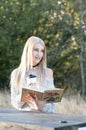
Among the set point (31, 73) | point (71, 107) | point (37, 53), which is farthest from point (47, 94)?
point (71, 107)

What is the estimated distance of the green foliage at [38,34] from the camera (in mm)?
14125

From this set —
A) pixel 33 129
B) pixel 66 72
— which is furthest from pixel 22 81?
pixel 66 72

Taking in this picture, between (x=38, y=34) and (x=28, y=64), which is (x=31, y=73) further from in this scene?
(x=38, y=34)

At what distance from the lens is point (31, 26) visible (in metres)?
14.9

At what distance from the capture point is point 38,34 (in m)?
15.0

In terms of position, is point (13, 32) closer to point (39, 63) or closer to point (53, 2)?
point (53, 2)

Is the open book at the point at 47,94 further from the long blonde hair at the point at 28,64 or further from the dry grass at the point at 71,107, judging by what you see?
the dry grass at the point at 71,107

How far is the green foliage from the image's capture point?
14125 mm

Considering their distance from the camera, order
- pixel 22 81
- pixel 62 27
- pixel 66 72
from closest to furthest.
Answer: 1. pixel 22 81
2. pixel 62 27
3. pixel 66 72

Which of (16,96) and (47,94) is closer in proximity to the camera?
(47,94)

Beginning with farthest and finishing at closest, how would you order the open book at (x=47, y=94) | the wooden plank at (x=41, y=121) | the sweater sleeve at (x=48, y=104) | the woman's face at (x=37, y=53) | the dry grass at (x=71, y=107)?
the dry grass at (x=71, y=107) < the woman's face at (x=37, y=53) < the sweater sleeve at (x=48, y=104) < the open book at (x=47, y=94) < the wooden plank at (x=41, y=121)

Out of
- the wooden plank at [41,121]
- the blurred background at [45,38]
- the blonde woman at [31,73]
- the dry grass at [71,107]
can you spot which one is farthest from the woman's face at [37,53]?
the blurred background at [45,38]

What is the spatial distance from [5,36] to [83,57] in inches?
110

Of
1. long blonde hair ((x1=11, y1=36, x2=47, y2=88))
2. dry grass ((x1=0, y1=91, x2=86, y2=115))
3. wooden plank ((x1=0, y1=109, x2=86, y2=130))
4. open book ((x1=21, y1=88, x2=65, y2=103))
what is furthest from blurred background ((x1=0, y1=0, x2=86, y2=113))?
wooden plank ((x1=0, y1=109, x2=86, y2=130))
